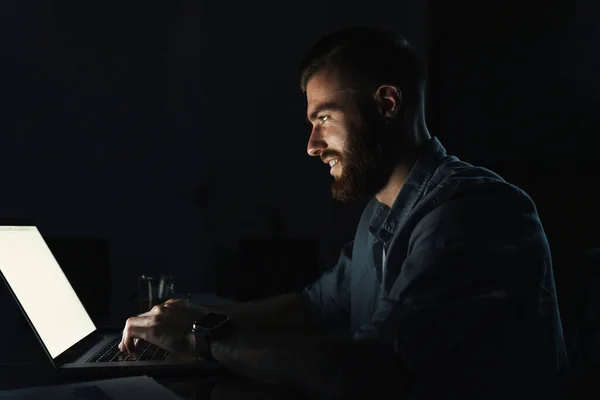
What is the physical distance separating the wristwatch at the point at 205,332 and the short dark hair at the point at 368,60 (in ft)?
1.97

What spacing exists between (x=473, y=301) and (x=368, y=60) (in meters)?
0.62

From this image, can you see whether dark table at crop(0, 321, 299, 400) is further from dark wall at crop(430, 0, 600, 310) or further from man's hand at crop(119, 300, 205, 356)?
dark wall at crop(430, 0, 600, 310)

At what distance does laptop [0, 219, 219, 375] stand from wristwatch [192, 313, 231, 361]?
0.08ft

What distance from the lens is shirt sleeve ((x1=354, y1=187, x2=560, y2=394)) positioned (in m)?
0.95

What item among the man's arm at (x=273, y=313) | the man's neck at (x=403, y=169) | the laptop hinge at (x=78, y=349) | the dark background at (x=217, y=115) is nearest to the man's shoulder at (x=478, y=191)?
the man's neck at (x=403, y=169)

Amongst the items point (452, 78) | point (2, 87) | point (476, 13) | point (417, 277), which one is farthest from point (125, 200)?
point (417, 277)

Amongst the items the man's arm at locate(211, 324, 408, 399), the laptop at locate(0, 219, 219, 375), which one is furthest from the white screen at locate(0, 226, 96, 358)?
the man's arm at locate(211, 324, 408, 399)

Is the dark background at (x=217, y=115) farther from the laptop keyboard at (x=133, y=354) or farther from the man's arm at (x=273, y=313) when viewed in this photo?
the laptop keyboard at (x=133, y=354)

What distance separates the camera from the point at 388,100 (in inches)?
54.5

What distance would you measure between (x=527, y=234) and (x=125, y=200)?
213cm

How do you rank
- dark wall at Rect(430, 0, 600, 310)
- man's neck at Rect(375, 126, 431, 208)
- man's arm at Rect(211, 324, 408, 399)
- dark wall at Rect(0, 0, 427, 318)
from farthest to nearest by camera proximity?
dark wall at Rect(0, 0, 427, 318) → dark wall at Rect(430, 0, 600, 310) → man's neck at Rect(375, 126, 431, 208) → man's arm at Rect(211, 324, 408, 399)

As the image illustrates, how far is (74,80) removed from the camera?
271 centimetres

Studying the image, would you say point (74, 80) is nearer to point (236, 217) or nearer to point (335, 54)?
point (236, 217)

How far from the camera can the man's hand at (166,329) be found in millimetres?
1127
